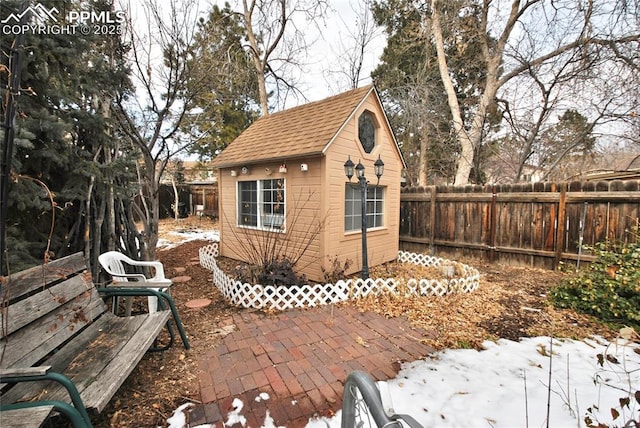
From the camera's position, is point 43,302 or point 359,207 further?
point 359,207

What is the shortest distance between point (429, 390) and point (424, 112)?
10.9 metres

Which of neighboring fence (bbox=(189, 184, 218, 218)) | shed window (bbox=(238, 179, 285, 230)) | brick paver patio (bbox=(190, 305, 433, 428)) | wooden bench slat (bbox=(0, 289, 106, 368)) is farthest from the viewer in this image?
neighboring fence (bbox=(189, 184, 218, 218))

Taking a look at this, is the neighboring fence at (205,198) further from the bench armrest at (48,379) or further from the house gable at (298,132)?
the bench armrest at (48,379)

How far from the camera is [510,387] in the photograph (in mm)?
2559

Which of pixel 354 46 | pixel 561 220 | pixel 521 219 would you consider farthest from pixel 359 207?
pixel 354 46

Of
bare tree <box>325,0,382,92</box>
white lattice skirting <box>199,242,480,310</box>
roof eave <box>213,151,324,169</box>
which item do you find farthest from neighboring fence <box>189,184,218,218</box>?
white lattice skirting <box>199,242,480,310</box>

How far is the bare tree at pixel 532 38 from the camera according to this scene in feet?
25.2

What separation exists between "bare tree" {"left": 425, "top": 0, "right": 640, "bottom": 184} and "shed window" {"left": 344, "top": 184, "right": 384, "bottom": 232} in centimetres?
500

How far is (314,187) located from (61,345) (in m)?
4.18

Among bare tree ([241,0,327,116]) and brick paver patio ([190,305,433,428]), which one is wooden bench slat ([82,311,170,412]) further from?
bare tree ([241,0,327,116])

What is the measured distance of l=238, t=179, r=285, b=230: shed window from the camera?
630cm

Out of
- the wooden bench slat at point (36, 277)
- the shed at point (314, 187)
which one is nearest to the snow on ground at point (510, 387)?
the wooden bench slat at point (36, 277)

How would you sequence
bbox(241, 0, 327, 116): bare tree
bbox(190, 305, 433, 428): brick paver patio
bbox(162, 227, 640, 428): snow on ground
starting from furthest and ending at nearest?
bbox(241, 0, 327, 116): bare tree
bbox(190, 305, 433, 428): brick paver patio
bbox(162, 227, 640, 428): snow on ground

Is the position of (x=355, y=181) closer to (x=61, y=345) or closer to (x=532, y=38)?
(x=61, y=345)
